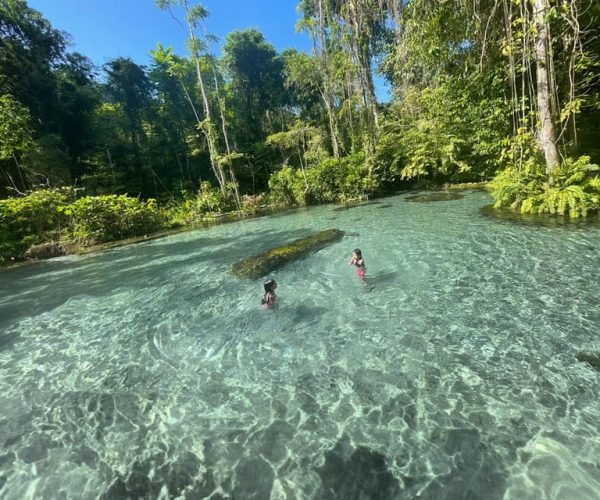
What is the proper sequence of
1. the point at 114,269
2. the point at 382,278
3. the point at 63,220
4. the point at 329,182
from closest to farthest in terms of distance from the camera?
the point at 382,278 < the point at 114,269 < the point at 63,220 < the point at 329,182

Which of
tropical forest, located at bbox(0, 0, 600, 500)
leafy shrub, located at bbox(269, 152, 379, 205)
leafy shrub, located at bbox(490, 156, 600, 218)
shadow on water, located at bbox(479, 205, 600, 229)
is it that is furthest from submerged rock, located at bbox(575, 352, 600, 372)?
leafy shrub, located at bbox(269, 152, 379, 205)

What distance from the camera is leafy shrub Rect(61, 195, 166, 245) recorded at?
1622 centimetres

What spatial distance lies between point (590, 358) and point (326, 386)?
9.36 ft

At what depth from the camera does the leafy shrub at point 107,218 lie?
16.2m

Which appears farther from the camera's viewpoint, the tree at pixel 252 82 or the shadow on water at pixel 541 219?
the tree at pixel 252 82

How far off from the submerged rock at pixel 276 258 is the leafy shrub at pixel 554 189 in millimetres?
5864

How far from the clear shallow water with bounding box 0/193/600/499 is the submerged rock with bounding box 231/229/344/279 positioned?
0.84m

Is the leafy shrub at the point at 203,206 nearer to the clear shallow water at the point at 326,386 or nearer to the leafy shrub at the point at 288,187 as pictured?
the leafy shrub at the point at 288,187

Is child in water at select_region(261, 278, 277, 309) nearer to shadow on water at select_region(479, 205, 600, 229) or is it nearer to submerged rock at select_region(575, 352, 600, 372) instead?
submerged rock at select_region(575, 352, 600, 372)

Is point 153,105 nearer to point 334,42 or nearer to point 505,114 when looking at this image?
point 334,42

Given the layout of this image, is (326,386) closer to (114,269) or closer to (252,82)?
(114,269)

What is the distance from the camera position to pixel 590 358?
3.42 meters

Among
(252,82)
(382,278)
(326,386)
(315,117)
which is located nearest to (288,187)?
(315,117)

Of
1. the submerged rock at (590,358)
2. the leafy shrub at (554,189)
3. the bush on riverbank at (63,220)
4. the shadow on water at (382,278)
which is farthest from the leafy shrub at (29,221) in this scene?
the leafy shrub at (554,189)
